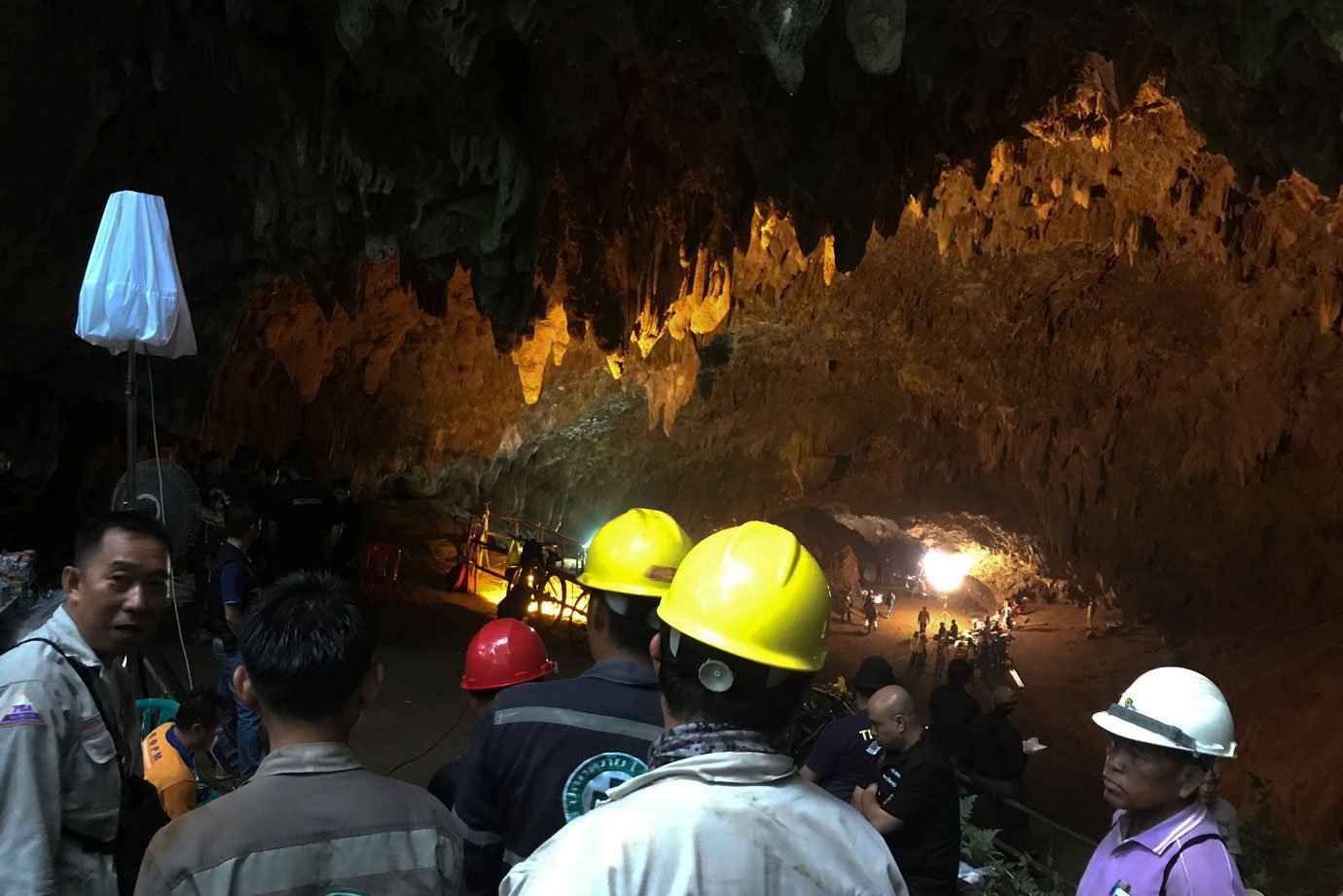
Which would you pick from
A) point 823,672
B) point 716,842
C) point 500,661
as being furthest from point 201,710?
point 823,672

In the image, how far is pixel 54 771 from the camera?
2.00 meters

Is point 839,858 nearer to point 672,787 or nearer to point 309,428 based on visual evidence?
point 672,787

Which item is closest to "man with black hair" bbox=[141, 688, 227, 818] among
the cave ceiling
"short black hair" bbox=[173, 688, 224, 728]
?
"short black hair" bbox=[173, 688, 224, 728]

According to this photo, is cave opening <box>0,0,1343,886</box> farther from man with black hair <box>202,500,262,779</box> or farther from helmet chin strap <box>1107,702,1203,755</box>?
helmet chin strap <box>1107,702,1203,755</box>

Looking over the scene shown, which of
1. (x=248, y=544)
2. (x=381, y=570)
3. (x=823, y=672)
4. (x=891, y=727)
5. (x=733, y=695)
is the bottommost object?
(x=823, y=672)

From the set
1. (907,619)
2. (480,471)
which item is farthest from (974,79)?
(907,619)

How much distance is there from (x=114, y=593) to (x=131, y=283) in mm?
2083

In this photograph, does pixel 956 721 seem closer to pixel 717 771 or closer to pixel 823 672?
pixel 717 771

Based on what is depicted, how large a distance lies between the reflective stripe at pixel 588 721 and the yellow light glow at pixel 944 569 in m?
22.6

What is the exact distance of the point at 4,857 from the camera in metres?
1.91

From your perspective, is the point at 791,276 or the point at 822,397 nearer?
the point at 791,276

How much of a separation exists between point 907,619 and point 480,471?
11.2m

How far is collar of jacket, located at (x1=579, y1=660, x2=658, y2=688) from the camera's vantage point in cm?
214

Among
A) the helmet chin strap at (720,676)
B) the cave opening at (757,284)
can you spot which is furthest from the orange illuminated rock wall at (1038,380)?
the helmet chin strap at (720,676)
